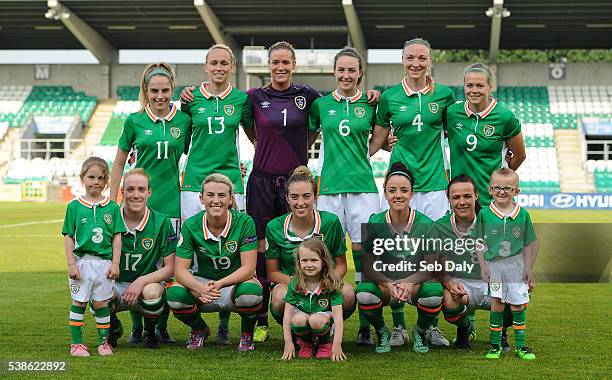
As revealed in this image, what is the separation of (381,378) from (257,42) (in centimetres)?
2853

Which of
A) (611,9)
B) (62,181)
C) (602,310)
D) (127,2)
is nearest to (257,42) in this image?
(127,2)

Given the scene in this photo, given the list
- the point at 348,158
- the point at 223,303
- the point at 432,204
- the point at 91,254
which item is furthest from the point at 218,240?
the point at 432,204

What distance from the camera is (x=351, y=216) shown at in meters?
5.34

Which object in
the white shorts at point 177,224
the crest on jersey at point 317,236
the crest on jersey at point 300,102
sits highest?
the crest on jersey at point 300,102

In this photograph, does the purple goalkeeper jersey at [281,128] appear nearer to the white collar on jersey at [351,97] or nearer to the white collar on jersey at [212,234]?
the white collar on jersey at [351,97]

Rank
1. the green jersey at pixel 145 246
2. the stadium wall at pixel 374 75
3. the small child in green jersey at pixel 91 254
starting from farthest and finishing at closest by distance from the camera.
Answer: the stadium wall at pixel 374 75 → the green jersey at pixel 145 246 → the small child in green jersey at pixel 91 254

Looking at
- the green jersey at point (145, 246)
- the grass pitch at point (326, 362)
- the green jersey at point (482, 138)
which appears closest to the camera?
the grass pitch at point (326, 362)

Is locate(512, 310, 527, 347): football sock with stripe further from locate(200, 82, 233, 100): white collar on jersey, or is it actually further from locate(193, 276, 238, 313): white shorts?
locate(200, 82, 233, 100): white collar on jersey

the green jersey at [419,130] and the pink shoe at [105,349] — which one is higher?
the green jersey at [419,130]

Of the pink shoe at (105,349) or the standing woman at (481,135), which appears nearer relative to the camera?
the pink shoe at (105,349)

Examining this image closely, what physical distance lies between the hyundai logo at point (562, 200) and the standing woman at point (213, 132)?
20546mm

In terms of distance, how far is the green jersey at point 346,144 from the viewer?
17.5 feet

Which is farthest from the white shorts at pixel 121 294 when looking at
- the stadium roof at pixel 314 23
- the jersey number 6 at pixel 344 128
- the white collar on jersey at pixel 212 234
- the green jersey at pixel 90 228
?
the stadium roof at pixel 314 23

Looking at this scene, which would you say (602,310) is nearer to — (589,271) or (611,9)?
(589,271)
